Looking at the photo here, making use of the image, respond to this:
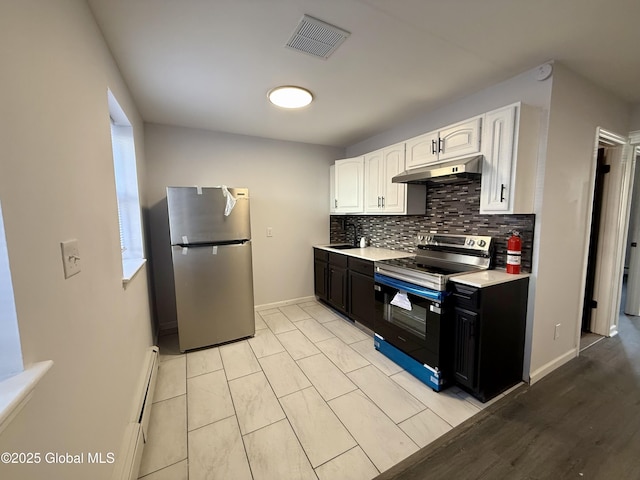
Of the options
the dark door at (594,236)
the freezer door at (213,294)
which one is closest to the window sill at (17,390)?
the freezer door at (213,294)

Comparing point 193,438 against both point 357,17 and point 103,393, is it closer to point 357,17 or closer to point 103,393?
point 103,393

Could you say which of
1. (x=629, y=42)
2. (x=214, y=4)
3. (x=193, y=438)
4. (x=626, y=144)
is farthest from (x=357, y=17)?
(x=626, y=144)

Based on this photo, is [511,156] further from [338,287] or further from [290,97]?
[338,287]

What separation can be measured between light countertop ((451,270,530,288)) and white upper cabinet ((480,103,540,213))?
1.55 feet

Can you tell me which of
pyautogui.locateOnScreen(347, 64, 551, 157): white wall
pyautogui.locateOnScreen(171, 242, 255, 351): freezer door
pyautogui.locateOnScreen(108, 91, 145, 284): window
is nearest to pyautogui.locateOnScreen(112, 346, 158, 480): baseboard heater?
pyautogui.locateOnScreen(171, 242, 255, 351): freezer door

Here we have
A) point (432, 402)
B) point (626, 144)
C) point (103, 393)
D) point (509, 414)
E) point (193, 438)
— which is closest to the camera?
point (103, 393)

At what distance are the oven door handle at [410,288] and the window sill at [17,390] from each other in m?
2.00

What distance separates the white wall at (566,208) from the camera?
196 centimetres

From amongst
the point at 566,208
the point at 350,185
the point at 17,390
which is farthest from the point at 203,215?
the point at 566,208

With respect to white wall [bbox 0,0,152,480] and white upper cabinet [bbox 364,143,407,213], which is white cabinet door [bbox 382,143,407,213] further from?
white wall [bbox 0,0,152,480]

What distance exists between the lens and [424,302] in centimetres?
205

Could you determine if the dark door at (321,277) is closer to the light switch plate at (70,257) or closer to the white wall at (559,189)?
the white wall at (559,189)

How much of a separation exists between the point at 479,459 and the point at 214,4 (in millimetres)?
2777

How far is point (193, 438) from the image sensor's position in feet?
5.33
